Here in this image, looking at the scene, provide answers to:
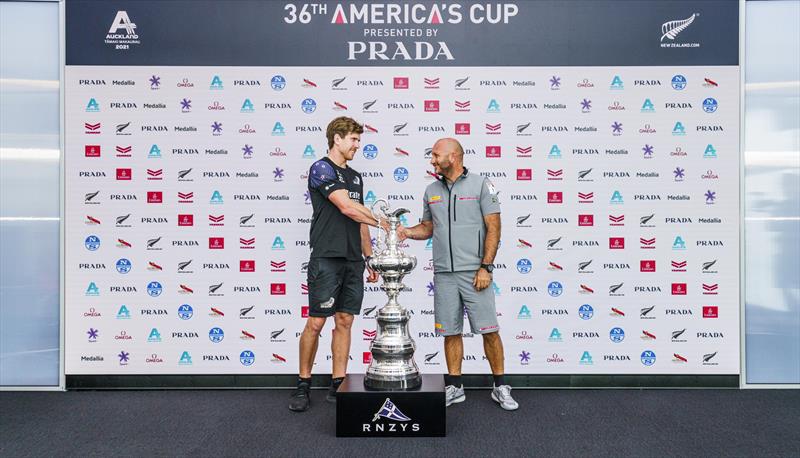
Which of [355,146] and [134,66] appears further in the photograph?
[134,66]

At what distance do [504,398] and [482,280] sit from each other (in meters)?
0.70

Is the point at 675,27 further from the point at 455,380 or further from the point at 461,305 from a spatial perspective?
the point at 455,380

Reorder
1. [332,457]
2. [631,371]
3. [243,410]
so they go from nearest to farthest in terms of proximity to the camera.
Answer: [332,457]
[243,410]
[631,371]

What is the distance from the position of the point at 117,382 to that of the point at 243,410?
3.52ft

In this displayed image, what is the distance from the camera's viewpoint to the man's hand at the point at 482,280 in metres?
3.43

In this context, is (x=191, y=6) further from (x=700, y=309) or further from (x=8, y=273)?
(x=700, y=309)

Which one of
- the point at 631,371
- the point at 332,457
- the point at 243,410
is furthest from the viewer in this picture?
the point at 631,371

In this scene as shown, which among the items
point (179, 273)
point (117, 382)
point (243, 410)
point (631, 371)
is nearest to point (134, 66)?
point (179, 273)

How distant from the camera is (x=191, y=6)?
4.09 metres

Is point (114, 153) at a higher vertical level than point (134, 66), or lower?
lower

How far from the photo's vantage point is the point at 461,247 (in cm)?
348

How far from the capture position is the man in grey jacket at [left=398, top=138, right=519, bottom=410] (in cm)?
347

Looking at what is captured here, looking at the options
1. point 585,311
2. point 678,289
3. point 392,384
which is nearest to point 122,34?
point 392,384

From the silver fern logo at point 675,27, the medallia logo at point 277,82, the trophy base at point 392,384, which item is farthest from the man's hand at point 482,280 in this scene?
the silver fern logo at point 675,27
